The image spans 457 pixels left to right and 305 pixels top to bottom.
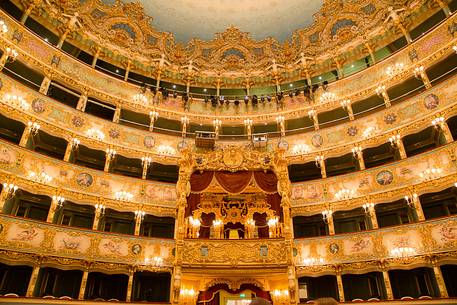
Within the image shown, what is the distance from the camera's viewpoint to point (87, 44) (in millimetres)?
19328

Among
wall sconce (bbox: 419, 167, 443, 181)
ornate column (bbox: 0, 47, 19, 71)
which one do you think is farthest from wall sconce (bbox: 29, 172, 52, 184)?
wall sconce (bbox: 419, 167, 443, 181)

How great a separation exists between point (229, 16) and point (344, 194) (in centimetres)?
1507

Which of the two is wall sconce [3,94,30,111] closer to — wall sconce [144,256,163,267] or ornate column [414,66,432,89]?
wall sconce [144,256,163,267]

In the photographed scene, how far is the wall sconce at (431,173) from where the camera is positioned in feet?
43.4

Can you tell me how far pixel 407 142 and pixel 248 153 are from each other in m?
9.07

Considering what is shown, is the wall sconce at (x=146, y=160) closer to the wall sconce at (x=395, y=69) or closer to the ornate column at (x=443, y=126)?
the wall sconce at (x=395, y=69)

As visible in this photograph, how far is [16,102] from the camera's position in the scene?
1404 centimetres

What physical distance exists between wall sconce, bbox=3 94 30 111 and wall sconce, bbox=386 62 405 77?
62.4 feet

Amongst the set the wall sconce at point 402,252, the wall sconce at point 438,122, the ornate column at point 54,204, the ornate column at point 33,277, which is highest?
the wall sconce at point 438,122

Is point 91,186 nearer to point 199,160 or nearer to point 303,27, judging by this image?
point 199,160

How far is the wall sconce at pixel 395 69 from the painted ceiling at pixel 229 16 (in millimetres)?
7192

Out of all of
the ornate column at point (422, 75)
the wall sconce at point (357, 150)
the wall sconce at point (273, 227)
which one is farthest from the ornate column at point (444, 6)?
the wall sconce at point (273, 227)

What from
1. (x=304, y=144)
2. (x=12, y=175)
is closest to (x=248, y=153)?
(x=304, y=144)

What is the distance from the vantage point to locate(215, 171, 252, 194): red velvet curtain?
1496cm
